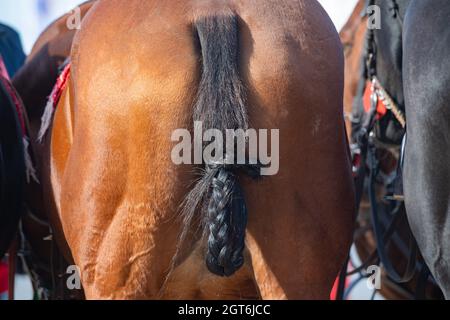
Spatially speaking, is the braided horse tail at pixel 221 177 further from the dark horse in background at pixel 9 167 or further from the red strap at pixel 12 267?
the red strap at pixel 12 267

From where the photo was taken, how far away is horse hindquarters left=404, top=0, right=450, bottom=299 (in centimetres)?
236

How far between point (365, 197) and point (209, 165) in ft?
8.55

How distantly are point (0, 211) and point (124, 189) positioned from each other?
41.9 inches

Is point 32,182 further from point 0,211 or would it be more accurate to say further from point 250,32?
point 250,32

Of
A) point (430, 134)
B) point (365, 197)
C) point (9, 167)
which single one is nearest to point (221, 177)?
point (430, 134)

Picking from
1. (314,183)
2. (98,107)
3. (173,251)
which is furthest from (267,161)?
(98,107)

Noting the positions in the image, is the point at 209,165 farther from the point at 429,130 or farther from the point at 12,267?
the point at 12,267

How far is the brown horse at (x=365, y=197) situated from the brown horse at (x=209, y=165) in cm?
185

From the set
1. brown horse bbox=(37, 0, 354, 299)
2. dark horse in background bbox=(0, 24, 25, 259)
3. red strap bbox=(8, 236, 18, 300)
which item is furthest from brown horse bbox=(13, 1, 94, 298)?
brown horse bbox=(37, 0, 354, 299)

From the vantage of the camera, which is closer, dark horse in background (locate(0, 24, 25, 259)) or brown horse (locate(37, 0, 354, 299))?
brown horse (locate(37, 0, 354, 299))

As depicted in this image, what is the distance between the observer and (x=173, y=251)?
234cm

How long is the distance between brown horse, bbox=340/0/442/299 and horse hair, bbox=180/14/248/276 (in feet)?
6.73

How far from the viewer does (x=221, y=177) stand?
224 centimetres

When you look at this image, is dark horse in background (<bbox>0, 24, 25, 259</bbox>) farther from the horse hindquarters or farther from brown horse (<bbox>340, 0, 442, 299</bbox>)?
brown horse (<bbox>340, 0, 442, 299</bbox>)
